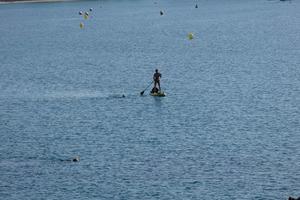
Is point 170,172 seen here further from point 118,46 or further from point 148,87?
point 118,46

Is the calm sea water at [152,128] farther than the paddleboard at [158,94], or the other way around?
the paddleboard at [158,94]

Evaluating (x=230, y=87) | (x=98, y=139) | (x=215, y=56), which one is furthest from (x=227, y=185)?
(x=215, y=56)

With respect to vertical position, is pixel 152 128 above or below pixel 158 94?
below

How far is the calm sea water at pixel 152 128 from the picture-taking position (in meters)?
59.9

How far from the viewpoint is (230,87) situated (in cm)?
10194

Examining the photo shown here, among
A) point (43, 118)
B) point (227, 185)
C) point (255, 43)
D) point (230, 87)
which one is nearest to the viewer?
point (227, 185)

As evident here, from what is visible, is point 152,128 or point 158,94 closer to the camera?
point 152,128

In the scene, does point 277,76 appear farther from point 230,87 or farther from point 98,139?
point 98,139

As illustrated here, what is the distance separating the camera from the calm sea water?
59906mm

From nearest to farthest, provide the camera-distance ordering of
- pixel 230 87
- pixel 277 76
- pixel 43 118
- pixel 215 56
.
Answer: pixel 43 118, pixel 230 87, pixel 277 76, pixel 215 56

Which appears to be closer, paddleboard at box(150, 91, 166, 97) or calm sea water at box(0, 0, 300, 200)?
calm sea water at box(0, 0, 300, 200)

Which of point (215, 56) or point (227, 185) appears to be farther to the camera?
point (215, 56)

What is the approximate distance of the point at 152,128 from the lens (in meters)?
79.0

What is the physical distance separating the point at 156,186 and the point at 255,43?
110 metres
